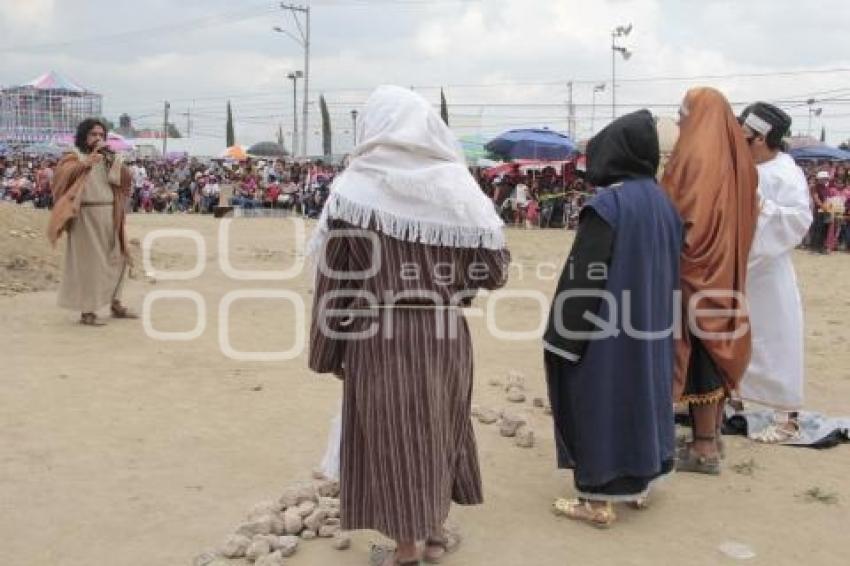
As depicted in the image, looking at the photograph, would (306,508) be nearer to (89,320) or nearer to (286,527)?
(286,527)

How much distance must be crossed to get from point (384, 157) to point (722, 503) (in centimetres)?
218

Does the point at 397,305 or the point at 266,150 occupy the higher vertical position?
the point at 266,150

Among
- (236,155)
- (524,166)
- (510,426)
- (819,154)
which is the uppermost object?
(236,155)

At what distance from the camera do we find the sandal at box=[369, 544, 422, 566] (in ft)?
10.1

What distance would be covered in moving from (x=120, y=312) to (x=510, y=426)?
4.33m

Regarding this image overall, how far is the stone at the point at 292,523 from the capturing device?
3.37 metres

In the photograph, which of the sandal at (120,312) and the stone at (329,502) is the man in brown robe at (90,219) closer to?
the sandal at (120,312)

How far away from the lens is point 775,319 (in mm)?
4566

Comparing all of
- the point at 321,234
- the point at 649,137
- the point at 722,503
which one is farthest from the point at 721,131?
the point at 321,234

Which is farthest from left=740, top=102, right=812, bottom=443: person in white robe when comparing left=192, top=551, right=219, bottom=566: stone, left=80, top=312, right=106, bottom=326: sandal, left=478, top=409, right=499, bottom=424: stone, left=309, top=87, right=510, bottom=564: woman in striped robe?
left=80, top=312, right=106, bottom=326: sandal

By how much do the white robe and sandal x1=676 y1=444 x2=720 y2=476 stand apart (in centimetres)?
62

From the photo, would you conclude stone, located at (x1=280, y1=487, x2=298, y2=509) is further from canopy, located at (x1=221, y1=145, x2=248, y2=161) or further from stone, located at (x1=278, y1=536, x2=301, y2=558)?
canopy, located at (x1=221, y1=145, x2=248, y2=161)

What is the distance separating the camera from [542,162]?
23.5 metres

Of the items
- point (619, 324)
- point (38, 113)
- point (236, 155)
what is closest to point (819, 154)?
point (236, 155)
